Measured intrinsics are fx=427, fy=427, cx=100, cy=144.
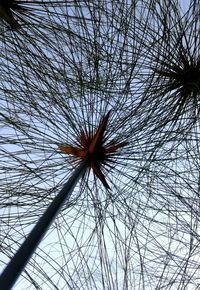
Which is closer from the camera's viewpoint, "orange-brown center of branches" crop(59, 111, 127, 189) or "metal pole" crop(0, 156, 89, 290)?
"metal pole" crop(0, 156, 89, 290)

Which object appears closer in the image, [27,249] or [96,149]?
[27,249]

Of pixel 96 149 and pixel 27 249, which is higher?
pixel 96 149

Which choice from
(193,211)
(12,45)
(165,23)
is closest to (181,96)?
(165,23)

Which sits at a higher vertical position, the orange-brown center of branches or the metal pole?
the orange-brown center of branches

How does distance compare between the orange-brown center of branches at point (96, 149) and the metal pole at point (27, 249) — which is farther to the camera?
the orange-brown center of branches at point (96, 149)

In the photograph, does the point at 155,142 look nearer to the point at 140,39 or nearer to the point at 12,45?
the point at 140,39

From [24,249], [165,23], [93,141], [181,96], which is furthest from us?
[181,96]

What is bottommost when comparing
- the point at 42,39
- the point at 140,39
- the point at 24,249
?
the point at 24,249

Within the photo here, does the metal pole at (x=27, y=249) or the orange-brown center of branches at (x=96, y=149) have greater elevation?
the orange-brown center of branches at (x=96, y=149)
